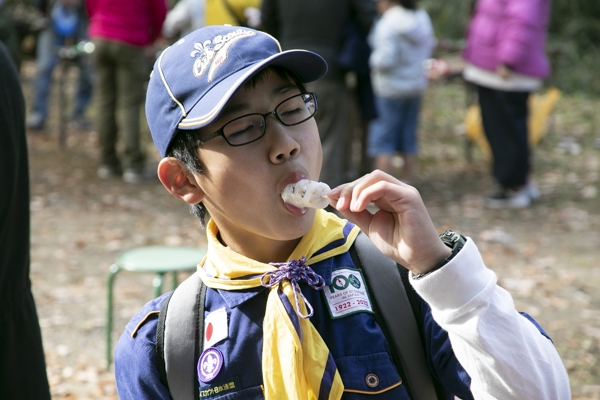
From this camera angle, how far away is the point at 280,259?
1.96 m

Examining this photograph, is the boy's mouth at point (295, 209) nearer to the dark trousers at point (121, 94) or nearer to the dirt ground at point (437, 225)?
the dirt ground at point (437, 225)

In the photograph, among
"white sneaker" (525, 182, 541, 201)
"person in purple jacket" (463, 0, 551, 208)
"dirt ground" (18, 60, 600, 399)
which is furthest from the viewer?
"white sneaker" (525, 182, 541, 201)

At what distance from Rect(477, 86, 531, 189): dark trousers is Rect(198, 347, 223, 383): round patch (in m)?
6.29

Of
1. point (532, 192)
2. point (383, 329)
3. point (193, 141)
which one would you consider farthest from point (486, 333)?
point (532, 192)

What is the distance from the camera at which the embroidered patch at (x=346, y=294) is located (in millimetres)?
1821

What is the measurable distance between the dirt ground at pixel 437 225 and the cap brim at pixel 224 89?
9.96ft

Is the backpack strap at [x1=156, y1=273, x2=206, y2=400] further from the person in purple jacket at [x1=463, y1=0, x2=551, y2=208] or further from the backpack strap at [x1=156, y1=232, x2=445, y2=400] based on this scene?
the person in purple jacket at [x1=463, y1=0, x2=551, y2=208]

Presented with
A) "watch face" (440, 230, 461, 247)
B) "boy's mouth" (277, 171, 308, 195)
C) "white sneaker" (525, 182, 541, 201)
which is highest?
"boy's mouth" (277, 171, 308, 195)

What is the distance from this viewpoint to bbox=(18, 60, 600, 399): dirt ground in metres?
4.95

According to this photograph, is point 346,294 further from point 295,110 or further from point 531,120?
point 531,120

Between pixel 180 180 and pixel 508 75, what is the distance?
19.7ft

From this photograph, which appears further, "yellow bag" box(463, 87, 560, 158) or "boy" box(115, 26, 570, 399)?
"yellow bag" box(463, 87, 560, 158)

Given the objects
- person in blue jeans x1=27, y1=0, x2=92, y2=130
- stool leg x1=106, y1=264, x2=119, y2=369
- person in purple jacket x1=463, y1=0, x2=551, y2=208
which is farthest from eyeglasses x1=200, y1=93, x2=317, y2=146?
person in blue jeans x1=27, y1=0, x2=92, y2=130

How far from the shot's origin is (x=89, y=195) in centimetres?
840
